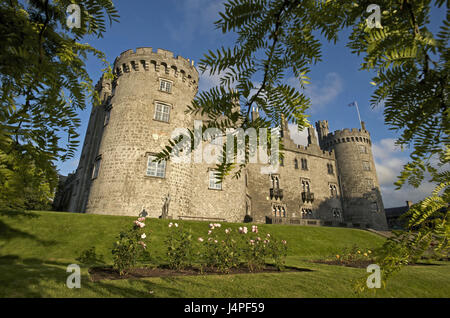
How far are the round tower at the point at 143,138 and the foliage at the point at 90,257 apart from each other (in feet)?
17.0

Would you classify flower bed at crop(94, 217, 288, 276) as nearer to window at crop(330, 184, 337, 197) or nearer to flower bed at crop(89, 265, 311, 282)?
flower bed at crop(89, 265, 311, 282)

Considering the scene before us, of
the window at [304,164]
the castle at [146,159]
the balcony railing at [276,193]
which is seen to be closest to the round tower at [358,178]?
the window at [304,164]

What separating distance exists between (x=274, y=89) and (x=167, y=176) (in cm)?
1468

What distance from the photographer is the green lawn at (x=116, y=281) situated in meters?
4.48

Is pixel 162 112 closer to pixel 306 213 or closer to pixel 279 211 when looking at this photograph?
pixel 279 211

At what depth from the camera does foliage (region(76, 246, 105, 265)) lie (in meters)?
7.81

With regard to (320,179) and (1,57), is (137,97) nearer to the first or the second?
(1,57)

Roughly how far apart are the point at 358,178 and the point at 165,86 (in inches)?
1088

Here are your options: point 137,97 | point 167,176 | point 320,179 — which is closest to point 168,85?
point 137,97

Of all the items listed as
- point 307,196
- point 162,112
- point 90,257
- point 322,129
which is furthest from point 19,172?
point 322,129

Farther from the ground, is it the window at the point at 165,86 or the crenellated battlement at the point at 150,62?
the crenellated battlement at the point at 150,62

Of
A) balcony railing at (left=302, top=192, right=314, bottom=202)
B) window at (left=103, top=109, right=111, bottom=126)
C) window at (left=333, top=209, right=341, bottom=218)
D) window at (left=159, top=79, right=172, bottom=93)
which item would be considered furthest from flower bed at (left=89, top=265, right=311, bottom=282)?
window at (left=333, top=209, right=341, bottom=218)

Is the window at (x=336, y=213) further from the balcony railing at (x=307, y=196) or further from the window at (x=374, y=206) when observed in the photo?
the window at (x=374, y=206)
